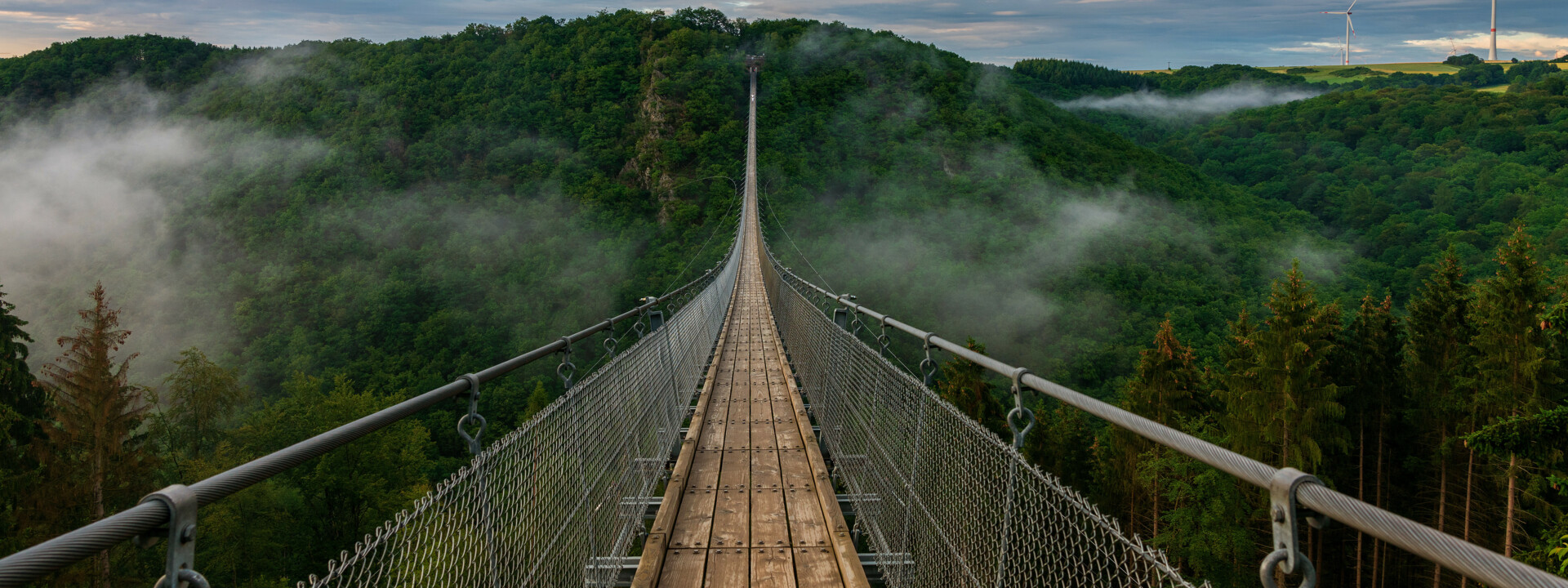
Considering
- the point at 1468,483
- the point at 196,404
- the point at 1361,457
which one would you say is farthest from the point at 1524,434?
the point at 196,404

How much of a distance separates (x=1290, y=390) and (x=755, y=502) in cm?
1695

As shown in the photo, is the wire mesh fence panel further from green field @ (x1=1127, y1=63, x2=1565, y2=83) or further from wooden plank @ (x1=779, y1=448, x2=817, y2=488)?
green field @ (x1=1127, y1=63, x2=1565, y2=83)

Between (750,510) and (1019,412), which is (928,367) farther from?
(750,510)

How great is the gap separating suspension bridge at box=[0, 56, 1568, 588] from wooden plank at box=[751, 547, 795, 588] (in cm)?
1

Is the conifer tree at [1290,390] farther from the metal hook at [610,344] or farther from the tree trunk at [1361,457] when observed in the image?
the metal hook at [610,344]

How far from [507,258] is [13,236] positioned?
66883 mm

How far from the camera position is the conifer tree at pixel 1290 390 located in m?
16.5

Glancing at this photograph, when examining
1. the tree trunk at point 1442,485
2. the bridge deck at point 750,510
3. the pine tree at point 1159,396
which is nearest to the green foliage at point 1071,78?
the pine tree at point 1159,396

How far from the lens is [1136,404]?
834 inches

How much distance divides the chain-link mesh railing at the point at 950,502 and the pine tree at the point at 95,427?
19.1 m

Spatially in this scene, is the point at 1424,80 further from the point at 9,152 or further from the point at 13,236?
the point at 9,152

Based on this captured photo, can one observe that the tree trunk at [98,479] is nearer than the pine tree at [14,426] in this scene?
No

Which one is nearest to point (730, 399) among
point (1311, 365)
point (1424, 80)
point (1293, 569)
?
point (1293, 569)

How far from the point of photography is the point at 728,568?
119 inches
